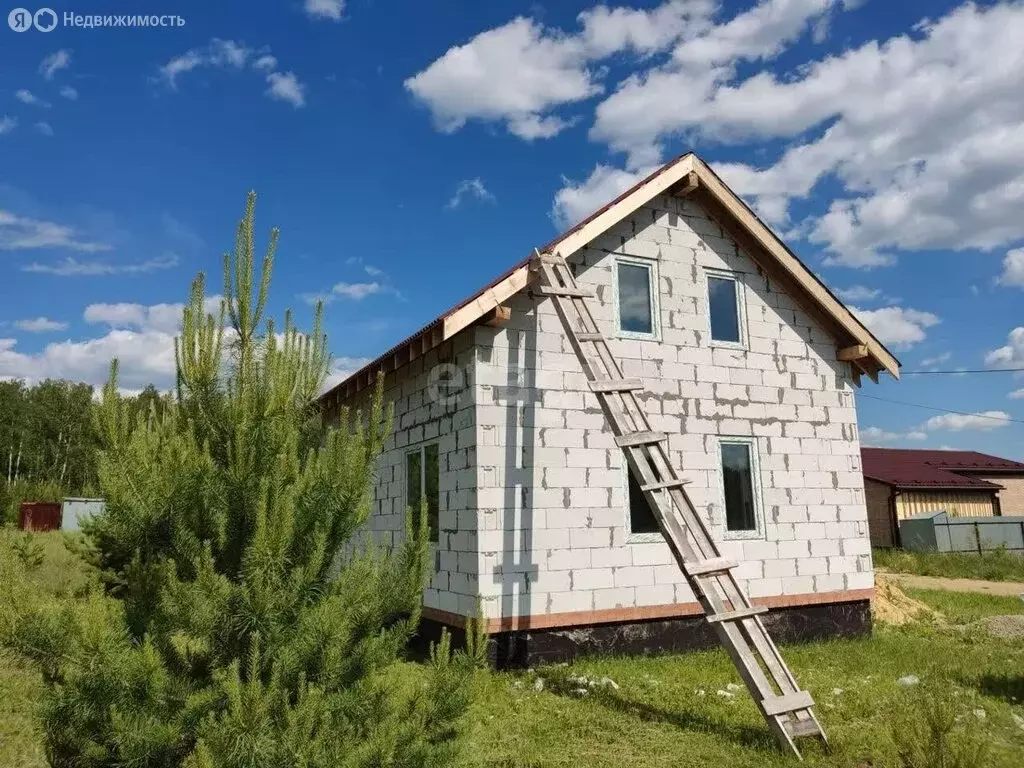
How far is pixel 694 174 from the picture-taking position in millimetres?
11539

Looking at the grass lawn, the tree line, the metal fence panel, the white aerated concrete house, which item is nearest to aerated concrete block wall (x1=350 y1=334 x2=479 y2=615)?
the white aerated concrete house

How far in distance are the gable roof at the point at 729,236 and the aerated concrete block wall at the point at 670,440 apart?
0.27 meters

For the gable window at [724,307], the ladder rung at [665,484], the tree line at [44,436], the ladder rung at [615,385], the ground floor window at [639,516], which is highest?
the tree line at [44,436]

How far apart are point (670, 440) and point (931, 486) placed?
25.7 metres

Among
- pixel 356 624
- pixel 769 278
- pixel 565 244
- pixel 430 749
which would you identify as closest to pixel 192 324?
pixel 356 624

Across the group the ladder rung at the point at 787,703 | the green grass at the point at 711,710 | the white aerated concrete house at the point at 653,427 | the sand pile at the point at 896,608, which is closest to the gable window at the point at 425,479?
the white aerated concrete house at the point at 653,427

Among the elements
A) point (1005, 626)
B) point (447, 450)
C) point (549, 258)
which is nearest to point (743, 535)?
point (447, 450)

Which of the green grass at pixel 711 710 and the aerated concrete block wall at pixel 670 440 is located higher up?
the aerated concrete block wall at pixel 670 440

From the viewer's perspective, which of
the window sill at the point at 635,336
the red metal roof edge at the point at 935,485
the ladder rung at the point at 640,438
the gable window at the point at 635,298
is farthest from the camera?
the red metal roof edge at the point at 935,485

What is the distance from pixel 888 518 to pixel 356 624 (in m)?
31.2

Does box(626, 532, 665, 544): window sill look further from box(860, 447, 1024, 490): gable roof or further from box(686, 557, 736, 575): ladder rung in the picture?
box(860, 447, 1024, 490): gable roof

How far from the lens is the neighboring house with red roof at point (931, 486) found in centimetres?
3066

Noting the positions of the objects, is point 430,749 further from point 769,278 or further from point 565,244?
point 769,278

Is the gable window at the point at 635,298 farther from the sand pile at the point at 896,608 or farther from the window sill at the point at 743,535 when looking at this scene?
the sand pile at the point at 896,608
